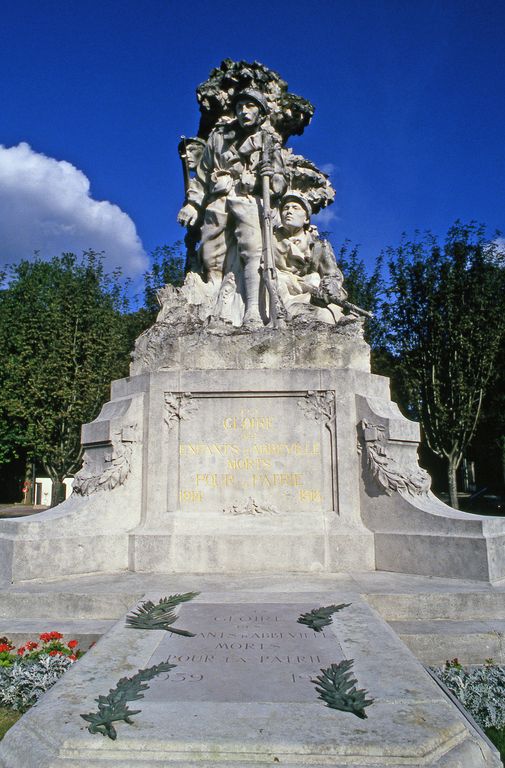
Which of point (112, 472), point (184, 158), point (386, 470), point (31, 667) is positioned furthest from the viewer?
point (184, 158)

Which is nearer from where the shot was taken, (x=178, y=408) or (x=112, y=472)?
(x=112, y=472)

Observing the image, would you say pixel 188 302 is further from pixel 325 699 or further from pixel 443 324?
pixel 443 324

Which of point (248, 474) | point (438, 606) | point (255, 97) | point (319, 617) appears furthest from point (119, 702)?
point (255, 97)

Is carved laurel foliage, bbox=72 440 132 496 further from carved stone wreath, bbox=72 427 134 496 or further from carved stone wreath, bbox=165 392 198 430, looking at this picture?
carved stone wreath, bbox=165 392 198 430

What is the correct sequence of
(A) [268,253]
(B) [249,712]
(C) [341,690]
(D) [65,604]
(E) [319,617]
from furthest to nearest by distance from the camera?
(A) [268,253], (D) [65,604], (E) [319,617], (C) [341,690], (B) [249,712]

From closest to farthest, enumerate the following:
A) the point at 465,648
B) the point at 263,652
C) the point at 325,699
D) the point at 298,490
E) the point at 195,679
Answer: the point at 325,699 → the point at 195,679 → the point at 263,652 → the point at 465,648 → the point at 298,490

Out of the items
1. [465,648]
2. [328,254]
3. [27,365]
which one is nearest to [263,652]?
[465,648]

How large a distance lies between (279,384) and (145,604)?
3.69 metres

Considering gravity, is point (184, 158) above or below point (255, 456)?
above

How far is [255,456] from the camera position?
324 inches

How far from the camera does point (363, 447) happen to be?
8.20 m

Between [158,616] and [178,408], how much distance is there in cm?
364

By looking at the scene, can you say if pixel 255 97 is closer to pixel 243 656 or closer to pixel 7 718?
pixel 243 656

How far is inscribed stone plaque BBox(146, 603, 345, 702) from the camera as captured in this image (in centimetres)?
354
